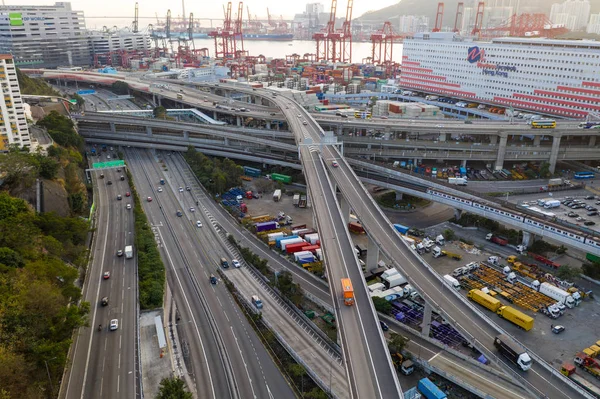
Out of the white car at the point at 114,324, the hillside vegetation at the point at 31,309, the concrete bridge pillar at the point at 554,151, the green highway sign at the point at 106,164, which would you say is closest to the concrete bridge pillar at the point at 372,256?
→ the white car at the point at 114,324

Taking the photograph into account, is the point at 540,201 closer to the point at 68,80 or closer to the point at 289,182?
the point at 289,182

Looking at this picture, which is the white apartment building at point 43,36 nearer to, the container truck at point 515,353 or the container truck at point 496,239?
the container truck at point 496,239

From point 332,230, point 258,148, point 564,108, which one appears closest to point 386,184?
point 332,230

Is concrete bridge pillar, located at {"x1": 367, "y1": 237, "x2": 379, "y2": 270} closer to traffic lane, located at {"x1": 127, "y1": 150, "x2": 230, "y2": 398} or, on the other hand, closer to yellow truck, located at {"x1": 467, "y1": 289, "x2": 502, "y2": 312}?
yellow truck, located at {"x1": 467, "y1": 289, "x2": 502, "y2": 312}

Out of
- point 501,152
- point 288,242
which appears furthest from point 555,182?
point 288,242

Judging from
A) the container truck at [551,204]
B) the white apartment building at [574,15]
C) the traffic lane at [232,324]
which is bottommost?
the traffic lane at [232,324]

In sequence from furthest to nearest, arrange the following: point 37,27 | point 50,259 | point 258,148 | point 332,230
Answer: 1. point 37,27
2. point 258,148
3. point 332,230
4. point 50,259
